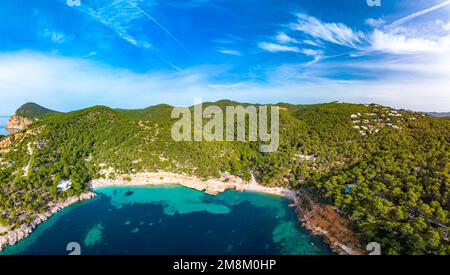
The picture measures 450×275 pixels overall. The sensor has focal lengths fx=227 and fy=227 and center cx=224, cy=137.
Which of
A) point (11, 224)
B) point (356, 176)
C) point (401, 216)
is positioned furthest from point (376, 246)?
point (11, 224)

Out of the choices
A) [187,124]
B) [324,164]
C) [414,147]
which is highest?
[187,124]

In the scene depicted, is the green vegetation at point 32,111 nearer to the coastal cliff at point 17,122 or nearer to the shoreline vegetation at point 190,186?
the coastal cliff at point 17,122

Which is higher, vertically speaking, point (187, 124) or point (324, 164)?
point (187, 124)

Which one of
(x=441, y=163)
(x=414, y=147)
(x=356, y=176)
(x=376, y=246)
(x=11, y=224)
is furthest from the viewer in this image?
(x=414, y=147)

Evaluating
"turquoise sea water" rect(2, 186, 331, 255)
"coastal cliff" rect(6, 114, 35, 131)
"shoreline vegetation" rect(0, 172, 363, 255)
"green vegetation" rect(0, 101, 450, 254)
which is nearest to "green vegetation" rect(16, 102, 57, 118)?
"coastal cliff" rect(6, 114, 35, 131)

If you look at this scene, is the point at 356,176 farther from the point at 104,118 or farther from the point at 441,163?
the point at 104,118

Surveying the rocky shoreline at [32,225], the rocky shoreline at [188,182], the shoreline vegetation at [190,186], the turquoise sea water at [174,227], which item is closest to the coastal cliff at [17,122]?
the rocky shoreline at [188,182]

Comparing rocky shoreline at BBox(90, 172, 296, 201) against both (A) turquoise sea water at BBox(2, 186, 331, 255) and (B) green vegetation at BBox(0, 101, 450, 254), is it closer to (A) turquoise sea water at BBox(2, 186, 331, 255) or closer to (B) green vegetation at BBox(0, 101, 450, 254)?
(B) green vegetation at BBox(0, 101, 450, 254)
